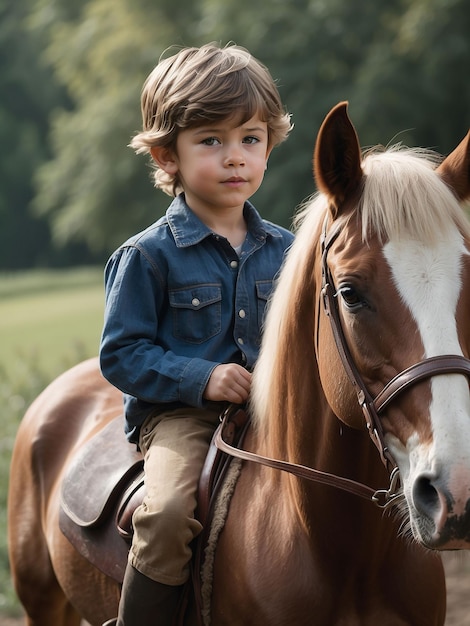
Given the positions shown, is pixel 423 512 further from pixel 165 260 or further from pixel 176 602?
pixel 165 260

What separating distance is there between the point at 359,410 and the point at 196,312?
0.82 metres

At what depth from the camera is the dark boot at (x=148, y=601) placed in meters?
2.68

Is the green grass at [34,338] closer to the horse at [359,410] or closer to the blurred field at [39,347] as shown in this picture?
the blurred field at [39,347]

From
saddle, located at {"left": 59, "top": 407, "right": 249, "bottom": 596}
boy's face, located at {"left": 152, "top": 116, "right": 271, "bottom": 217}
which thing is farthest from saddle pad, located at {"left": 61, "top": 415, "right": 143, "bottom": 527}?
boy's face, located at {"left": 152, "top": 116, "right": 271, "bottom": 217}

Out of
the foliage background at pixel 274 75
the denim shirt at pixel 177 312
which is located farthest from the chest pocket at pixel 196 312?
the foliage background at pixel 274 75

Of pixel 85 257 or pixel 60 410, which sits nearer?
pixel 60 410

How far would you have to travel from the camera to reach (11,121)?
57.0 m

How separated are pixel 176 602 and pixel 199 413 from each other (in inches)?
22.7

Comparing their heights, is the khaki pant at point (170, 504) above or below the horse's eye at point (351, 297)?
below

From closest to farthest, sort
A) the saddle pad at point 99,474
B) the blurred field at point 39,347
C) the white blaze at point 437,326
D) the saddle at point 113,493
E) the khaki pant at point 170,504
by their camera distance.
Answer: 1. the white blaze at point 437,326
2. the khaki pant at point 170,504
3. the saddle at point 113,493
4. the saddle pad at point 99,474
5. the blurred field at point 39,347

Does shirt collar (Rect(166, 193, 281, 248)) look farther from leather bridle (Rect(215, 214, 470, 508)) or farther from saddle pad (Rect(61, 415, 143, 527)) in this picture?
saddle pad (Rect(61, 415, 143, 527))

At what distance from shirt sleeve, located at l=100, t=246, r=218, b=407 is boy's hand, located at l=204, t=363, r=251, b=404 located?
0.08 ft

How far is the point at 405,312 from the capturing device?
83.0 inches

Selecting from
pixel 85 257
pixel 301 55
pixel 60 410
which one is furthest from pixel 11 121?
pixel 60 410
